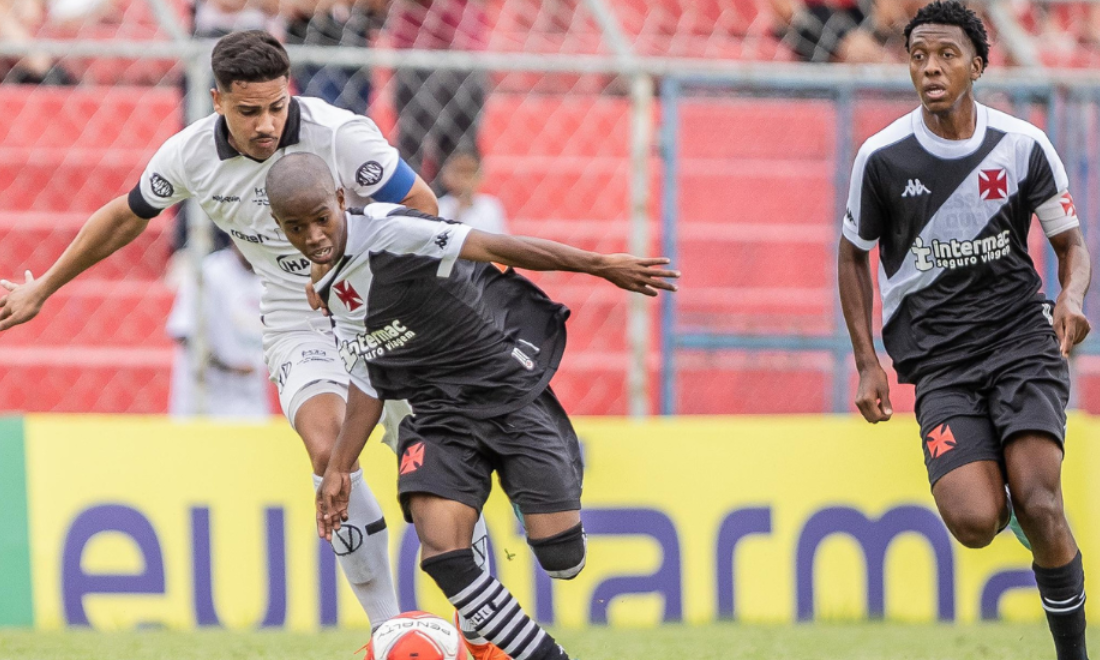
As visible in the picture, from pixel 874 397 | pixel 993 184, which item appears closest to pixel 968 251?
pixel 993 184

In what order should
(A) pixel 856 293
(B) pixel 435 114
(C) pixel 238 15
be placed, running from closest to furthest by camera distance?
(A) pixel 856 293, (B) pixel 435 114, (C) pixel 238 15

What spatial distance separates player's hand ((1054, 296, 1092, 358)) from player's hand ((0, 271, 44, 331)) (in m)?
3.45

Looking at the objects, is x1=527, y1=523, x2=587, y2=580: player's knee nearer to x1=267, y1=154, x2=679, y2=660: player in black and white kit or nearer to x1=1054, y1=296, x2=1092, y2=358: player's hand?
x1=267, y1=154, x2=679, y2=660: player in black and white kit

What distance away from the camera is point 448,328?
4.96m

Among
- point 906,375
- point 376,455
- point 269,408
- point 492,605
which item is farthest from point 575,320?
point 492,605

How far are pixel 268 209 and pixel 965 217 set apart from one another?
2374 mm

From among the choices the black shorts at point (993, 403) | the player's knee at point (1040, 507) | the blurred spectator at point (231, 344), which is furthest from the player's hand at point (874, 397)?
the blurred spectator at point (231, 344)

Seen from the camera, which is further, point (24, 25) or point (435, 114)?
point (24, 25)

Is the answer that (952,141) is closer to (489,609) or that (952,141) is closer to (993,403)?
(993,403)

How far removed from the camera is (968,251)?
518 cm

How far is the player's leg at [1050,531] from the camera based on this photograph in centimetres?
493

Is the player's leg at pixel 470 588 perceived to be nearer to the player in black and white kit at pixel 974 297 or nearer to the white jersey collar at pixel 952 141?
the player in black and white kit at pixel 974 297

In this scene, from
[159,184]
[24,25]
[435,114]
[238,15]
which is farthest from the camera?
[24,25]

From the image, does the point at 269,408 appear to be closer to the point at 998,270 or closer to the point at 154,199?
the point at 154,199
